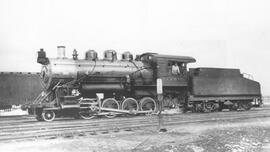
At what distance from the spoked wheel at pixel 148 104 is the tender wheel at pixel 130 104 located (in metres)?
0.28

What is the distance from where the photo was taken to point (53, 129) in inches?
366

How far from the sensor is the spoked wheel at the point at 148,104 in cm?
1440

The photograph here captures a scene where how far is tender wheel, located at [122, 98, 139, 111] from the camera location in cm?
1393

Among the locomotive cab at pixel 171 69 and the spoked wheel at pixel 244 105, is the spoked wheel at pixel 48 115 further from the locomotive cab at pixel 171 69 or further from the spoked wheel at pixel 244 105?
the spoked wheel at pixel 244 105

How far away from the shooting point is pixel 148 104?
575 inches

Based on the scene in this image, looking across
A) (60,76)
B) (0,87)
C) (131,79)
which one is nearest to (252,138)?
(131,79)

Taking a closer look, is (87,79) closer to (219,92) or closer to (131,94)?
(131,94)

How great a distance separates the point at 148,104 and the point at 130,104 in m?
0.96

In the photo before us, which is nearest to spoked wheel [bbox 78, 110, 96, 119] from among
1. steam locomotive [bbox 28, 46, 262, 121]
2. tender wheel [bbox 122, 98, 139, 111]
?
steam locomotive [bbox 28, 46, 262, 121]

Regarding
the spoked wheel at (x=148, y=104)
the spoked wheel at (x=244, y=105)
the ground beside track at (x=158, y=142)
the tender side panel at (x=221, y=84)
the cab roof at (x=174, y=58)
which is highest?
the cab roof at (x=174, y=58)

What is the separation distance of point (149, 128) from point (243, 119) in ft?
16.0

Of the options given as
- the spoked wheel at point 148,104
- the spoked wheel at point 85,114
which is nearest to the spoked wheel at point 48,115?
the spoked wheel at point 85,114

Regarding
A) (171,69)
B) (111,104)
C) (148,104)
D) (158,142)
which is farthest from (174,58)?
(158,142)

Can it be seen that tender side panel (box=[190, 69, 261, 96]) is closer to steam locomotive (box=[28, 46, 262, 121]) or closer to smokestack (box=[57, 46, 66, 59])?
steam locomotive (box=[28, 46, 262, 121])
